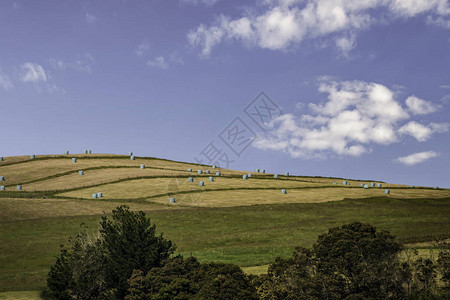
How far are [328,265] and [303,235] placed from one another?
3041cm

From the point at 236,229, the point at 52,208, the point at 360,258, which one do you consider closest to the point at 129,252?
the point at 360,258

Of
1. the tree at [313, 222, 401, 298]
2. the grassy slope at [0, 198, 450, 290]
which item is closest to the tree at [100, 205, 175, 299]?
the grassy slope at [0, 198, 450, 290]

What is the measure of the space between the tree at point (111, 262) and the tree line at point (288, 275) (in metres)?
0.08

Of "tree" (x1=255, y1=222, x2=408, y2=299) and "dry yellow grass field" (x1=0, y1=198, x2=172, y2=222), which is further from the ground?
"dry yellow grass field" (x1=0, y1=198, x2=172, y2=222)

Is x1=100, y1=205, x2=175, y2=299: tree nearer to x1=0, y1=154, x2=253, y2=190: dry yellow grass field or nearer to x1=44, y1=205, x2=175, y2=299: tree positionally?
x1=44, y1=205, x2=175, y2=299: tree

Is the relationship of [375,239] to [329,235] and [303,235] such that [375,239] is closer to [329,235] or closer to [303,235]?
[329,235]

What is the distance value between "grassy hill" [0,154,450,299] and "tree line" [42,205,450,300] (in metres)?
10.8

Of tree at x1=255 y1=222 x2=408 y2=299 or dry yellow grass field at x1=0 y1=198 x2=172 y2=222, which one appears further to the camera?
dry yellow grass field at x1=0 y1=198 x2=172 y2=222

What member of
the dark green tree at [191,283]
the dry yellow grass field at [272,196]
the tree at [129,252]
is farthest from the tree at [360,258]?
the dry yellow grass field at [272,196]

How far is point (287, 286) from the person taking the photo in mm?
30484

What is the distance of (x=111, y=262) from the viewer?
37844 mm

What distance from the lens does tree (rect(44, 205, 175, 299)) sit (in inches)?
1467

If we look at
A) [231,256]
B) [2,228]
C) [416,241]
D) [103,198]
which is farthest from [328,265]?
[103,198]

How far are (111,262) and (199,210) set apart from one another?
134 ft
